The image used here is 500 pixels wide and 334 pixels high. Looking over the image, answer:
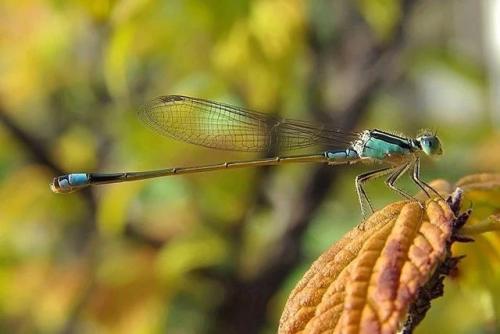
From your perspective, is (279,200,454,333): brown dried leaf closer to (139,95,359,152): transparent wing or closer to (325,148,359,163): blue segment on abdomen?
(325,148,359,163): blue segment on abdomen

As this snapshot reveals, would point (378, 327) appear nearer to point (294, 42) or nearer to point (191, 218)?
point (294, 42)

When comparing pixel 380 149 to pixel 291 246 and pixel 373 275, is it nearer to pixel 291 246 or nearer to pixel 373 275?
pixel 291 246

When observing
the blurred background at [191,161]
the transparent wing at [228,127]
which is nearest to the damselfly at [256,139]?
the transparent wing at [228,127]

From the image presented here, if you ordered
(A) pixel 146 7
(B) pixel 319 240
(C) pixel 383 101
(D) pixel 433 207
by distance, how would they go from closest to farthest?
(D) pixel 433 207 → (A) pixel 146 7 → (B) pixel 319 240 → (C) pixel 383 101

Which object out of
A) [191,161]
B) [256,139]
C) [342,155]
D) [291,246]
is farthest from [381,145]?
[191,161]

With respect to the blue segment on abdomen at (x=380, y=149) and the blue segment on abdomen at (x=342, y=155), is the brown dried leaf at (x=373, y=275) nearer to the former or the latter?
the blue segment on abdomen at (x=380, y=149)

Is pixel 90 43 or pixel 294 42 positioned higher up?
pixel 90 43

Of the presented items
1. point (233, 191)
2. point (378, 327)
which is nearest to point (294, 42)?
point (233, 191)

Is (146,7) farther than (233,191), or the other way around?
(233,191)
